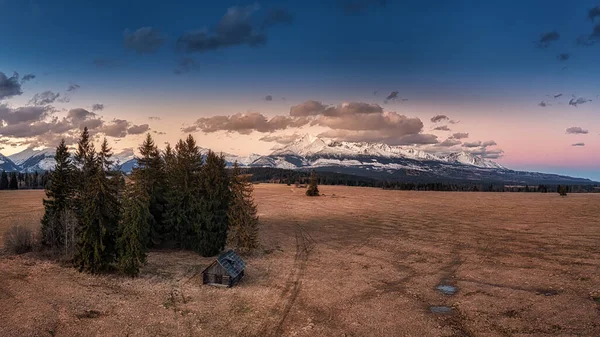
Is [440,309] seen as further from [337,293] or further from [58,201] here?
[58,201]

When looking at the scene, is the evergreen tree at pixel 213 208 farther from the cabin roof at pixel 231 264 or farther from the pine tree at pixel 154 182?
the cabin roof at pixel 231 264

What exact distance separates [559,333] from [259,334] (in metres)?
17.4

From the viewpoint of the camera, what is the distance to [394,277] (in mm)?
34625

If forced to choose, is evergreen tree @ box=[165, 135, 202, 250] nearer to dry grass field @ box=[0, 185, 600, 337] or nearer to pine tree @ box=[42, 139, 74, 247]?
dry grass field @ box=[0, 185, 600, 337]

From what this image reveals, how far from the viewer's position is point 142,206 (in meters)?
33.9

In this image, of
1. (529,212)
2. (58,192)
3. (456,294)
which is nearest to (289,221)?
(58,192)

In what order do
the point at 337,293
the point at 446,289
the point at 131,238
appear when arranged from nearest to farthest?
1. the point at 337,293
2. the point at 446,289
3. the point at 131,238

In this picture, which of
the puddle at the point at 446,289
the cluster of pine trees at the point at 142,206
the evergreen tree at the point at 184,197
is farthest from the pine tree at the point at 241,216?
the puddle at the point at 446,289

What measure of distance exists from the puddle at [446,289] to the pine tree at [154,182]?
1231 inches

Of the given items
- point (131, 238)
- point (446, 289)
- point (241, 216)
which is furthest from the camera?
point (241, 216)

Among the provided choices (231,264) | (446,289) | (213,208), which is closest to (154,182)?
(213,208)

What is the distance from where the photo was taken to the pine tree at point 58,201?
→ 39.3 metres

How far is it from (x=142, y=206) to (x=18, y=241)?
15.8m

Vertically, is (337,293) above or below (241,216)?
below
